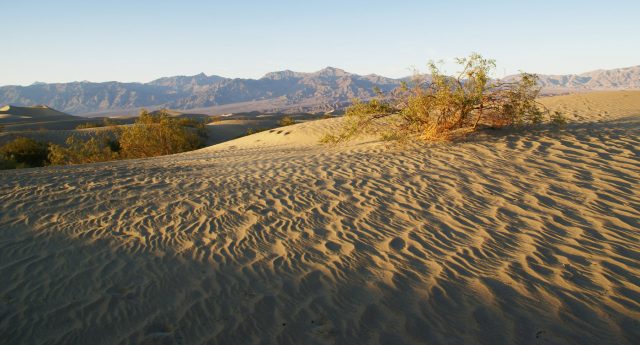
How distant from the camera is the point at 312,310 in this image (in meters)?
3.45

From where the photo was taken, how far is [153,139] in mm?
20250

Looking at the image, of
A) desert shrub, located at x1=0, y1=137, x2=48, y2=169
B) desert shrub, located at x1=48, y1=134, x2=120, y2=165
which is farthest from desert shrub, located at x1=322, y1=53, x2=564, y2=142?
desert shrub, located at x1=0, y1=137, x2=48, y2=169

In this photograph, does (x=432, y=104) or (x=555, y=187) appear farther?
(x=432, y=104)

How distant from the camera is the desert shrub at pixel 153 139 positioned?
62.9 feet

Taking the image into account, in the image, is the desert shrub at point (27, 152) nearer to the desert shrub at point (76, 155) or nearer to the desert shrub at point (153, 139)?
the desert shrub at point (76, 155)

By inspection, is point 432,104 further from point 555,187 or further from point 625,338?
point 625,338

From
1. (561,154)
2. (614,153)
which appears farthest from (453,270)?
(614,153)

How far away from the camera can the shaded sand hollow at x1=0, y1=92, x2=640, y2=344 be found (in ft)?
10.6

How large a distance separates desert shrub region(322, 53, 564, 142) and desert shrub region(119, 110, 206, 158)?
42.4 feet

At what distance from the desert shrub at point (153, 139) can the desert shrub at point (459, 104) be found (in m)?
12.9

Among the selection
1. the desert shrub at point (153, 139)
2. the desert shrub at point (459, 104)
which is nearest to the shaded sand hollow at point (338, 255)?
the desert shrub at point (459, 104)

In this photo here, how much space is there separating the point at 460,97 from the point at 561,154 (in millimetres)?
2586

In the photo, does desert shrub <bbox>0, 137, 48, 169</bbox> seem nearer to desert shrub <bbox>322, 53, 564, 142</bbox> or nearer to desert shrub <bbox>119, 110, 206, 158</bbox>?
desert shrub <bbox>119, 110, 206, 158</bbox>

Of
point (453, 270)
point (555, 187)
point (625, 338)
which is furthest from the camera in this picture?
point (555, 187)
